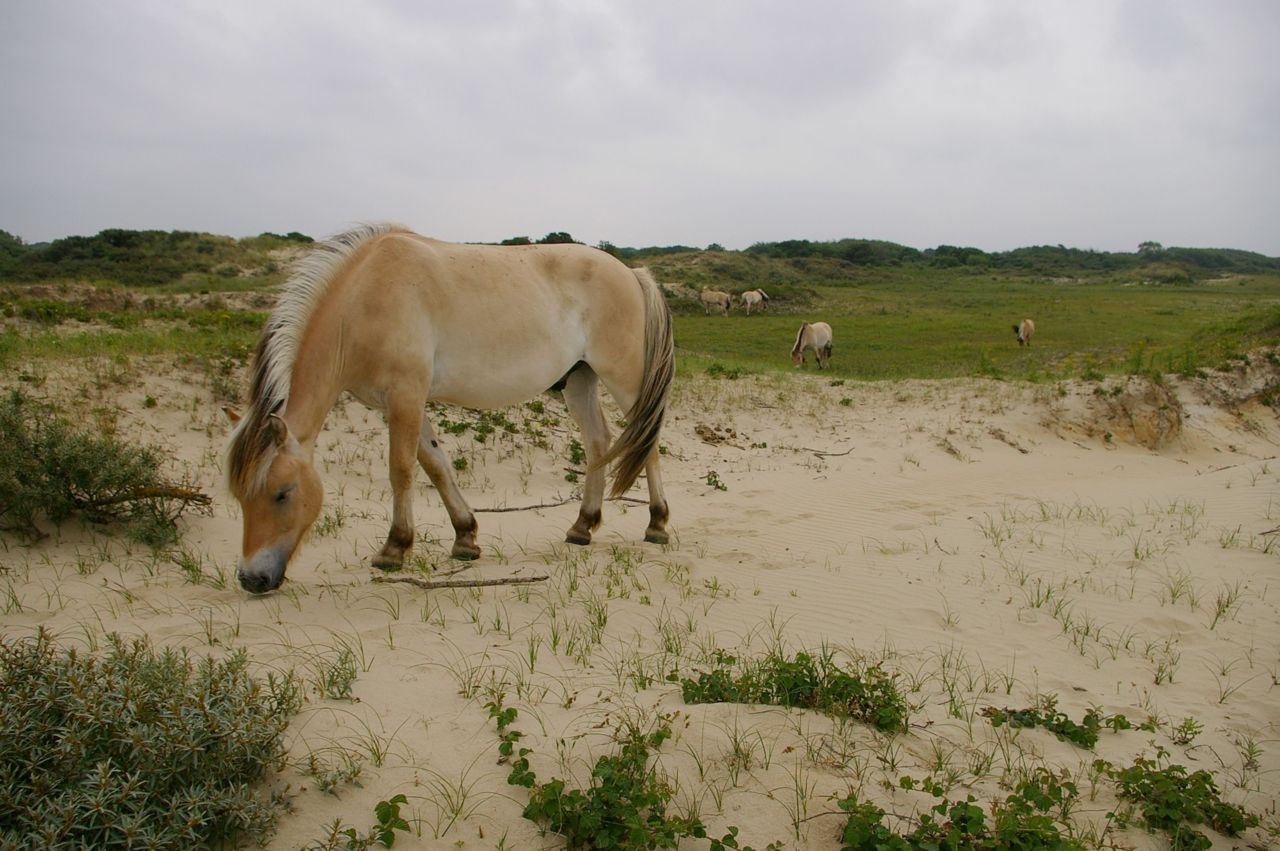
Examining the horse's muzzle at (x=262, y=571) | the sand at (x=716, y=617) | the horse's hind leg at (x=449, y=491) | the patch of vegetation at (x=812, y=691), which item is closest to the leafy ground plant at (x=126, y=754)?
the sand at (x=716, y=617)

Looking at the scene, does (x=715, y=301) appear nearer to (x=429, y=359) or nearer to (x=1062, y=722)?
(x=429, y=359)

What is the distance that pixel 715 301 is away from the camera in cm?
3800

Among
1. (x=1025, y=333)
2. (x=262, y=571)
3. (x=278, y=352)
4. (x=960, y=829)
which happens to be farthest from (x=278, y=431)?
(x=1025, y=333)

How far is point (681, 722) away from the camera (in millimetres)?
2939

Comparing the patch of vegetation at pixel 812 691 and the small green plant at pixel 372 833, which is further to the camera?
the patch of vegetation at pixel 812 691

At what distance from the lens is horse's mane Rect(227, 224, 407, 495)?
155 inches

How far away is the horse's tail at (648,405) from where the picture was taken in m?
5.71

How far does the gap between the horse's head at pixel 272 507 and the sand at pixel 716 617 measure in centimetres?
27

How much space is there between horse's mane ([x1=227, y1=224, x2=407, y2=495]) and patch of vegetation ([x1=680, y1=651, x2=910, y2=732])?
2.56 meters

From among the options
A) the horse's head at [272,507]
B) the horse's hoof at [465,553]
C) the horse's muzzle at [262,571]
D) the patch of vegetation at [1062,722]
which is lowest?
the horse's hoof at [465,553]

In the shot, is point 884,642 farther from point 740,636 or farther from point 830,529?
point 830,529

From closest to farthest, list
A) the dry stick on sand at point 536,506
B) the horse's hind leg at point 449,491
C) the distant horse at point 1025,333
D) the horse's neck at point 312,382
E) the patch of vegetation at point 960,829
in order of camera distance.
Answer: the patch of vegetation at point 960,829, the horse's neck at point 312,382, the horse's hind leg at point 449,491, the dry stick on sand at point 536,506, the distant horse at point 1025,333

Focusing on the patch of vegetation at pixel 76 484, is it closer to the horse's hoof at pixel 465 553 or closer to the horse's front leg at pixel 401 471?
the horse's front leg at pixel 401 471

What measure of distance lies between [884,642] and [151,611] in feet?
12.9
